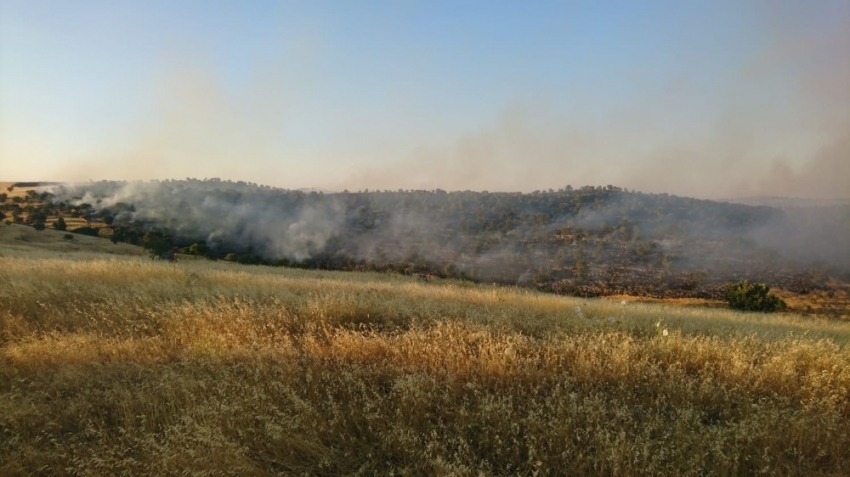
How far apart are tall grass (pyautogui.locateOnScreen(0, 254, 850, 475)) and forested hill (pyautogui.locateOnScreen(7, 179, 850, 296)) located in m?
25.3

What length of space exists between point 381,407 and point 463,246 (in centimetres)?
3964

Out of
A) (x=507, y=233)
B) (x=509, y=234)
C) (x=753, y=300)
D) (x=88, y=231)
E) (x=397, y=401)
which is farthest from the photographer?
(x=507, y=233)

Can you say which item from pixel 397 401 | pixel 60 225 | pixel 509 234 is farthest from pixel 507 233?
pixel 397 401

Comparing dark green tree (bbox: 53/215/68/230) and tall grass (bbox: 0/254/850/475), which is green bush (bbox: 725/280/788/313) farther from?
dark green tree (bbox: 53/215/68/230)

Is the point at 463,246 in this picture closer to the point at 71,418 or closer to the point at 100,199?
the point at 71,418

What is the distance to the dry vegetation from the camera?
3266mm

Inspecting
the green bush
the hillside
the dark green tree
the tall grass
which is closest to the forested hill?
the hillside

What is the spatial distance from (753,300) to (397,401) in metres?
26.6

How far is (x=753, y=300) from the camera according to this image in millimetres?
23625

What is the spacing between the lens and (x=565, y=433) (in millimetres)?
3348

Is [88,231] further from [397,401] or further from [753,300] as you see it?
[753,300]

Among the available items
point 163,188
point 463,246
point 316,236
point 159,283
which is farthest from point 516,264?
point 163,188

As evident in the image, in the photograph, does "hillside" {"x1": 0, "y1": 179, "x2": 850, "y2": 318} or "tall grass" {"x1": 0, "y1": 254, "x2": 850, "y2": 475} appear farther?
"hillside" {"x1": 0, "y1": 179, "x2": 850, "y2": 318}

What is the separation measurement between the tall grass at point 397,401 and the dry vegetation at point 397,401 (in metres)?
0.02
